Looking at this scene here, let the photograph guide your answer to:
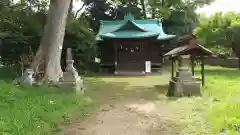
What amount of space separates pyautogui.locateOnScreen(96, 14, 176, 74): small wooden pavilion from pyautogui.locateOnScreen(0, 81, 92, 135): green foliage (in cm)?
1501

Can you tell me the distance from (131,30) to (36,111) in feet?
67.4

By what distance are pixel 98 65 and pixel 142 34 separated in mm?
5279

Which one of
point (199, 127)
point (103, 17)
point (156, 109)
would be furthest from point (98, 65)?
point (199, 127)

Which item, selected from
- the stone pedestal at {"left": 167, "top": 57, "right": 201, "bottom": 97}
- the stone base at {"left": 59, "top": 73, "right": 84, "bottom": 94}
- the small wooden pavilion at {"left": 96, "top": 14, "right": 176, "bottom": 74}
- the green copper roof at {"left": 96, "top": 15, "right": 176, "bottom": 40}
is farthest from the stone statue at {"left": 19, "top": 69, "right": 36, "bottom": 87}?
the green copper roof at {"left": 96, "top": 15, "right": 176, "bottom": 40}

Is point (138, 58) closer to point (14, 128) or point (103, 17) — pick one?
point (103, 17)

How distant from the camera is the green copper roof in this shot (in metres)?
25.9

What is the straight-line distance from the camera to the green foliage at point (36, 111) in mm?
6422

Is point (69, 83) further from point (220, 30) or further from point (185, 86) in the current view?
point (220, 30)

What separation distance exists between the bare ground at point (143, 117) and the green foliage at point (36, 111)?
18.3 inches

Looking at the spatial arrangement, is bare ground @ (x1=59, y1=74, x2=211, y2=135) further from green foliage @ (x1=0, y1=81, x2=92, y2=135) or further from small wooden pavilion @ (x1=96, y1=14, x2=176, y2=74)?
small wooden pavilion @ (x1=96, y1=14, x2=176, y2=74)

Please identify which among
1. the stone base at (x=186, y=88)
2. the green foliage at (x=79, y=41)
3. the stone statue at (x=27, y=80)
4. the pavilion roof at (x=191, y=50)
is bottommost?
the stone base at (x=186, y=88)

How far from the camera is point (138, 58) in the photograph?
26.8m

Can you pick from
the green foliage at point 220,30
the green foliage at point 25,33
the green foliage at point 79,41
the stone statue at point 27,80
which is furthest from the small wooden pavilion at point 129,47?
the stone statue at point 27,80

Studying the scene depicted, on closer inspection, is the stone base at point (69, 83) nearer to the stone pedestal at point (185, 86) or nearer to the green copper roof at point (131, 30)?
the stone pedestal at point (185, 86)
